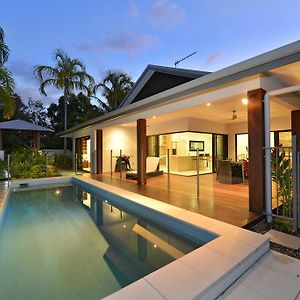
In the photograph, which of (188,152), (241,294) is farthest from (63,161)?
(241,294)

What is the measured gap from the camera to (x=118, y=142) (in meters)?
12.6

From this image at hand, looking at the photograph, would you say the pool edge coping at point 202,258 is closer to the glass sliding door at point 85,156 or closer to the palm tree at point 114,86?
the glass sliding door at point 85,156

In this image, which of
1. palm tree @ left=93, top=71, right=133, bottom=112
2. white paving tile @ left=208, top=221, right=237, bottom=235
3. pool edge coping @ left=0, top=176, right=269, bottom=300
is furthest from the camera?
palm tree @ left=93, top=71, right=133, bottom=112

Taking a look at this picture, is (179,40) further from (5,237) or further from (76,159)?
(5,237)

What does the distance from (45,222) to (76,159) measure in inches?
309

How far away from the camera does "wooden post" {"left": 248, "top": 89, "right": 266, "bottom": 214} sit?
4277mm

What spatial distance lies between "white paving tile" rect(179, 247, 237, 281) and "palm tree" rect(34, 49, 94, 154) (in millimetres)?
16395

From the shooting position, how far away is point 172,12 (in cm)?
867

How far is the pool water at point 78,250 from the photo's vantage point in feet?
9.14

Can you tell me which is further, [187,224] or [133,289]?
[187,224]

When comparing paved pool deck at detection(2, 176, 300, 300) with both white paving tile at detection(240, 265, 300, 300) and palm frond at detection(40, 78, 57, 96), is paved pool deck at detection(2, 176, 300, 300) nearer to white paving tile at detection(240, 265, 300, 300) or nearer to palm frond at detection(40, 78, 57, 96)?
white paving tile at detection(240, 265, 300, 300)

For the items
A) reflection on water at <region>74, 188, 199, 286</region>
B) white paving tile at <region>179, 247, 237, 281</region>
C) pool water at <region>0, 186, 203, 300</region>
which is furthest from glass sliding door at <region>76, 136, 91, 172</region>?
white paving tile at <region>179, 247, 237, 281</region>

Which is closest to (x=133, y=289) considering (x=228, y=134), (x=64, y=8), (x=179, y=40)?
(x=64, y=8)

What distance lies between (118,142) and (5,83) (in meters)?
5.99
